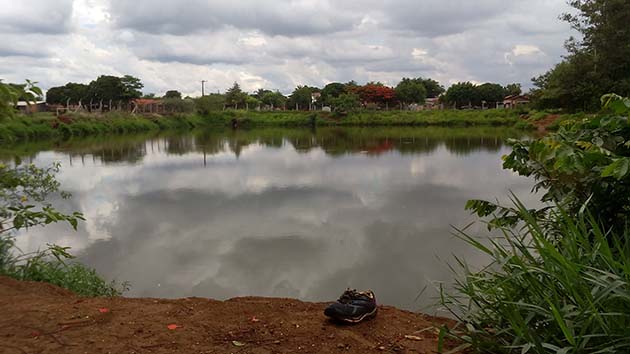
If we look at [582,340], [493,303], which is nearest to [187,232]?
[493,303]

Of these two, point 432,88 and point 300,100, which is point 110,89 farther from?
point 432,88

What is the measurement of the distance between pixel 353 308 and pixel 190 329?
34.5 inches

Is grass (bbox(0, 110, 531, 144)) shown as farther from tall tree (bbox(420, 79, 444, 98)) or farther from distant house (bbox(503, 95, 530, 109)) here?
tall tree (bbox(420, 79, 444, 98))

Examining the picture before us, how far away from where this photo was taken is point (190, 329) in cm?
257

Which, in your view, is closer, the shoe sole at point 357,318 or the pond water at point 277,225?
the shoe sole at point 357,318

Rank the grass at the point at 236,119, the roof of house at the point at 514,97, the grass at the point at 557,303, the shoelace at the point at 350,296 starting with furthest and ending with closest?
the roof of house at the point at 514,97
the grass at the point at 236,119
the shoelace at the point at 350,296
the grass at the point at 557,303

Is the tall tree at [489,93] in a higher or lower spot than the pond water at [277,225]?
higher

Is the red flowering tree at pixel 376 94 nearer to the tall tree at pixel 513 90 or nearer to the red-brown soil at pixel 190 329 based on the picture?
the tall tree at pixel 513 90

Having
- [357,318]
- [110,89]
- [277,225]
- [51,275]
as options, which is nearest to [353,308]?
[357,318]

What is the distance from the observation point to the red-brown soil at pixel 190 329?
7.60 feet

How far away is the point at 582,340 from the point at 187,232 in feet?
19.2

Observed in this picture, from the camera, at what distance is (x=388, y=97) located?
4997 cm

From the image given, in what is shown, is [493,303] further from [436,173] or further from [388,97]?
[388,97]

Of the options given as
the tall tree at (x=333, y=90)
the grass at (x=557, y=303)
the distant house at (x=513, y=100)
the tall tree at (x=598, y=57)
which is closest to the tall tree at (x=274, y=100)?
the tall tree at (x=333, y=90)
